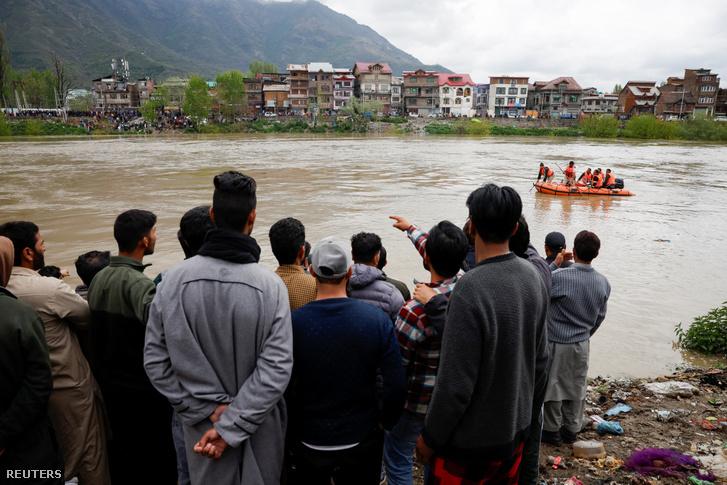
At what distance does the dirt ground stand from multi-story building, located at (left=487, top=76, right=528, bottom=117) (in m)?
101

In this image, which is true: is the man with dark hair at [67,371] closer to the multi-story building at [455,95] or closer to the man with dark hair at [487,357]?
the man with dark hair at [487,357]

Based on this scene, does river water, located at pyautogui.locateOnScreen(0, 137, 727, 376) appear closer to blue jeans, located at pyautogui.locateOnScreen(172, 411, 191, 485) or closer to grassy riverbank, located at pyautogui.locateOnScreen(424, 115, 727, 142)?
blue jeans, located at pyautogui.locateOnScreen(172, 411, 191, 485)

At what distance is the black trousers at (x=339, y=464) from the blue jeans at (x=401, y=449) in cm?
41

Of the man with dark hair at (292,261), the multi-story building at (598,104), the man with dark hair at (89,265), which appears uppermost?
the multi-story building at (598,104)

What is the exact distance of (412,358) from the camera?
2865 millimetres

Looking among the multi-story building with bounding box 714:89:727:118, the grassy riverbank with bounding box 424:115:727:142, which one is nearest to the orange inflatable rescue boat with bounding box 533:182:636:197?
the grassy riverbank with bounding box 424:115:727:142

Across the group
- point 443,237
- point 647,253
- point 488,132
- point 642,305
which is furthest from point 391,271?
point 488,132

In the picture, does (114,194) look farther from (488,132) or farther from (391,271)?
(488,132)

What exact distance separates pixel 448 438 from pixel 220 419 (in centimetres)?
106

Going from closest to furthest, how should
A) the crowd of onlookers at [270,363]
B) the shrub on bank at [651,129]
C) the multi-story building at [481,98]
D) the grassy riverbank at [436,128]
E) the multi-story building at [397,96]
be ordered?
the crowd of onlookers at [270,363] → the grassy riverbank at [436,128] → the shrub on bank at [651,129] → the multi-story building at [397,96] → the multi-story building at [481,98]

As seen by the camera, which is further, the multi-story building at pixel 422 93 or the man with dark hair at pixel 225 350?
the multi-story building at pixel 422 93

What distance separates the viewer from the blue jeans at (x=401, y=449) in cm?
304

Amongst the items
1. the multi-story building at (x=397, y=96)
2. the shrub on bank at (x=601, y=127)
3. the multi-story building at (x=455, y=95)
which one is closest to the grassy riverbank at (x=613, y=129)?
the shrub on bank at (x=601, y=127)

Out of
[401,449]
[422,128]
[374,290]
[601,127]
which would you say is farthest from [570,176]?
[422,128]
